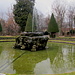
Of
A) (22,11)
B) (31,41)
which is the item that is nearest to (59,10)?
(22,11)

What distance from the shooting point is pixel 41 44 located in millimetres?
10727

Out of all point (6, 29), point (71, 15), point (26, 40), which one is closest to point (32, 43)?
point (26, 40)

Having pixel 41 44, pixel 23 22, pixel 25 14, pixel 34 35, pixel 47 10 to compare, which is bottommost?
pixel 41 44

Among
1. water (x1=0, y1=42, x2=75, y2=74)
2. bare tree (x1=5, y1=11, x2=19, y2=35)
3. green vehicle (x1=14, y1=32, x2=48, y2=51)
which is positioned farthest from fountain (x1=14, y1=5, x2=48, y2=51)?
bare tree (x1=5, y1=11, x2=19, y2=35)

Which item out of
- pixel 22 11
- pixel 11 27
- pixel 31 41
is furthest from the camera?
pixel 11 27

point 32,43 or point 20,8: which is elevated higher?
point 20,8

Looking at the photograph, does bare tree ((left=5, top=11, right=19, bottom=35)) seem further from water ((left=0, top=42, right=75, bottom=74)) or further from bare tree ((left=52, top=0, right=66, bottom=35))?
water ((left=0, top=42, right=75, bottom=74))

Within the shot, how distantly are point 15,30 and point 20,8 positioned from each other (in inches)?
287

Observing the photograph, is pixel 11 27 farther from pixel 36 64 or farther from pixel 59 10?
pixel 36 64

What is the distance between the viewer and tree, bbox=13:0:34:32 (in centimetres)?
2846

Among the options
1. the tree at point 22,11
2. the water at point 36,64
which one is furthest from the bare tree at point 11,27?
the water at point 36,64

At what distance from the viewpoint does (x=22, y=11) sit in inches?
1151

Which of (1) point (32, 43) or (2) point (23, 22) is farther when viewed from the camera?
(2) point (23, 22)

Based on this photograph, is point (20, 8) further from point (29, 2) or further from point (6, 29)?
point (6, 29)
